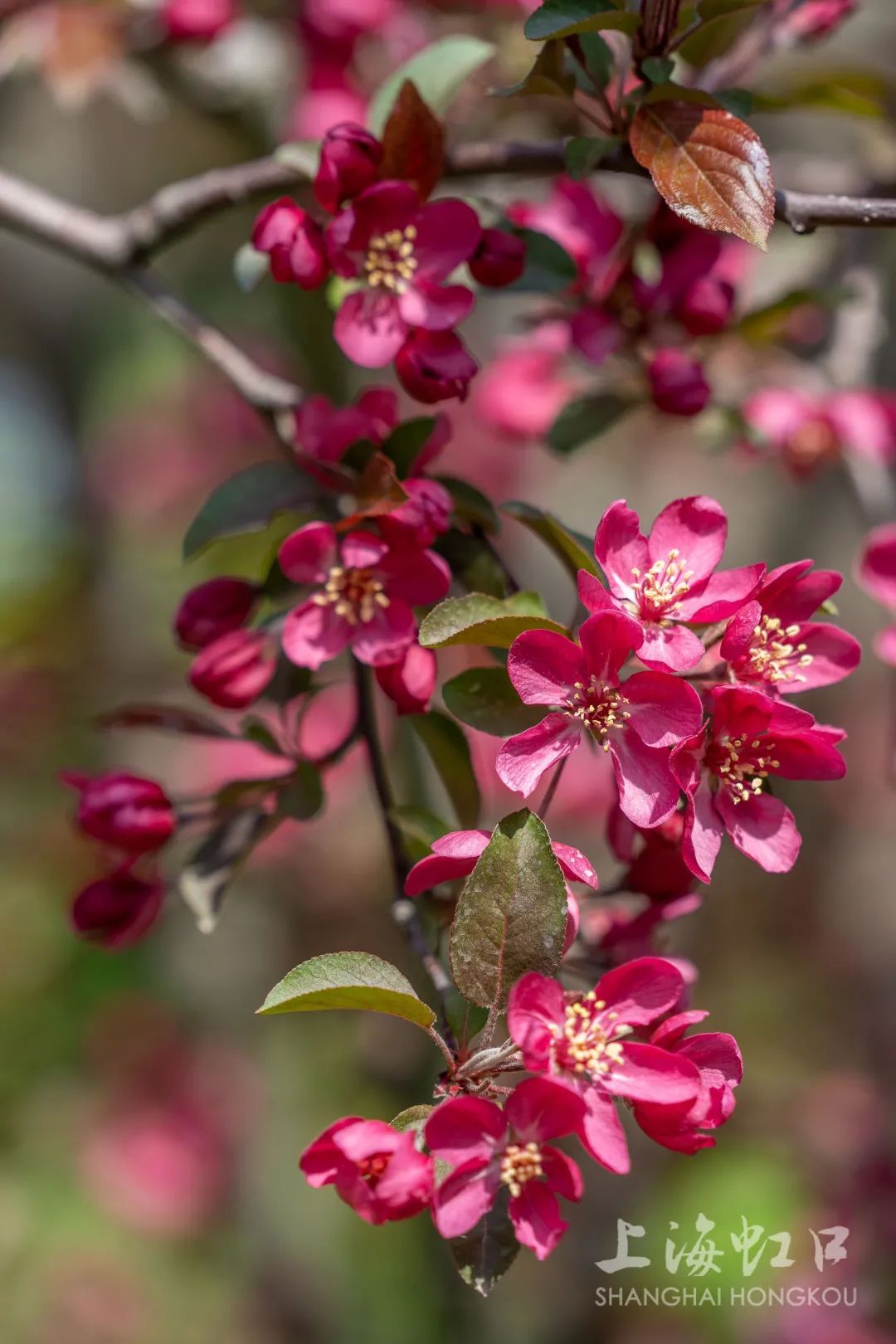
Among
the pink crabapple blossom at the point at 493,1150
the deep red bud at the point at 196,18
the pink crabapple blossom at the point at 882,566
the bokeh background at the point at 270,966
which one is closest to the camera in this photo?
the pink crabapple blossom at the point at 493,1150

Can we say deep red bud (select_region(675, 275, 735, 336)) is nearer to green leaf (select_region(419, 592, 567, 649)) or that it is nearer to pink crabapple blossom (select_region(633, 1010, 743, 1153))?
green leaf (select_region(419, 592, 567, 649))

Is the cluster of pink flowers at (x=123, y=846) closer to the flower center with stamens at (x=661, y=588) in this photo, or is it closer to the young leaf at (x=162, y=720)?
the young leaf at (x=162, y=720)

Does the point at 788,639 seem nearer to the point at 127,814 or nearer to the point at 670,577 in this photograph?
the point at 670,577

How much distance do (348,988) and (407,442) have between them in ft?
1.31

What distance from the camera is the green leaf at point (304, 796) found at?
91 cm

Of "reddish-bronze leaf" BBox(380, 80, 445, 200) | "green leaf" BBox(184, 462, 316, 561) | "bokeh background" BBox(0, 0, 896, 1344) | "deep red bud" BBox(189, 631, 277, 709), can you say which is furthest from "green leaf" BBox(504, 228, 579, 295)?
"bokeh background" BBox(0, 0, 896, 1344)

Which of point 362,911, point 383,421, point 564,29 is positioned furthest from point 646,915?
point 362,911

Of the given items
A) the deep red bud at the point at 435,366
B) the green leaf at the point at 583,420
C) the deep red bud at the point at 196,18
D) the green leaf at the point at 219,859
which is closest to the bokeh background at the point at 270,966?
the deep red bud at the point at 196,18

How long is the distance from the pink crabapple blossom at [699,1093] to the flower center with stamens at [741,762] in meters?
0.13

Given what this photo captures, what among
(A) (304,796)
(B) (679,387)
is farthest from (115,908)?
(B) (679,387)

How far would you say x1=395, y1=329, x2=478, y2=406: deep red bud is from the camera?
85 cm

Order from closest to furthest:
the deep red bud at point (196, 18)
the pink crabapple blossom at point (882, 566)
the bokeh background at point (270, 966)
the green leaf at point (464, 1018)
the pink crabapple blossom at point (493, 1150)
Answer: the pink crabapple blossom at point (493, 1150) → the green leaf at point (464, 1018) → the pink crabapple blossom at point (882, 566) → the deep red bud at point (196, 18) → the bokeh background at point (270, 966)

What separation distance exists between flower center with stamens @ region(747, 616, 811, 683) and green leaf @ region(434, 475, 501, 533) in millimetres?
204

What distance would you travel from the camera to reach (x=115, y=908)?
3.18 ft
